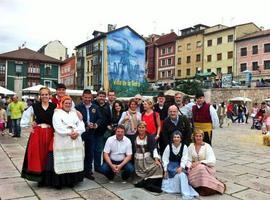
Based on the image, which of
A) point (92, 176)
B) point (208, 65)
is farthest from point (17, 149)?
point (208, 65)

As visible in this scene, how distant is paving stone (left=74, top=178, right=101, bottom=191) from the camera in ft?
17.7

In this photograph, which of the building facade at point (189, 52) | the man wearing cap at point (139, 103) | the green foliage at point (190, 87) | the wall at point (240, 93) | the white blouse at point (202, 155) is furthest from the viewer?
the building facade at point (189, 52)

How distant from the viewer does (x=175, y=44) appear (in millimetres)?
57875

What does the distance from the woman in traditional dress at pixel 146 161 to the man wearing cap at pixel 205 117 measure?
4.22 ft

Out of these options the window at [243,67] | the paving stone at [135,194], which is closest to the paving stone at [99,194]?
the paving stone at [135,194]

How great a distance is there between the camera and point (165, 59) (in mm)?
60375

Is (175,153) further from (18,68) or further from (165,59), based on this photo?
(165,59)

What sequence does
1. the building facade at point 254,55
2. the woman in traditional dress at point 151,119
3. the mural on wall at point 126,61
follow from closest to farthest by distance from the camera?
the woman in traditional dress at point 151,119 → the building facade at point 254,55 → the mural on wall at point 126,61

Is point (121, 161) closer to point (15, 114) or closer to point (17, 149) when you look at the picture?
point (17, 149)

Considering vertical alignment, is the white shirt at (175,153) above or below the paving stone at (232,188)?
above

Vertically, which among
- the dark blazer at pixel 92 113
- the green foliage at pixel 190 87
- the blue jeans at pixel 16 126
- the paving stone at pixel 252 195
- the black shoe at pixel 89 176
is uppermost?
the green foliage at pixel 190 87

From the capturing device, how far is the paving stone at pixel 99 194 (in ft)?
16.0

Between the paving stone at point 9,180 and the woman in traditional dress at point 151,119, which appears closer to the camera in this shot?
the paving stone at point 9,180

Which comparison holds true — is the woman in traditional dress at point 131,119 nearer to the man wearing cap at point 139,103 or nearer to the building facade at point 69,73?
the man wearing cap at point 139,103
